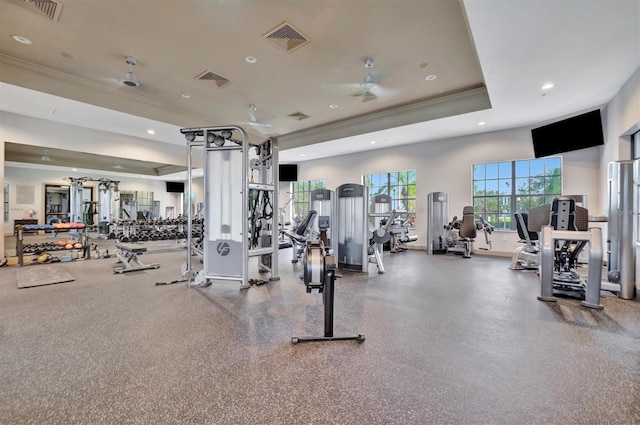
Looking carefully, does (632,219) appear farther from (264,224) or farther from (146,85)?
(146,85)

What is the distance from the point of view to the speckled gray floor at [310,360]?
1.49m

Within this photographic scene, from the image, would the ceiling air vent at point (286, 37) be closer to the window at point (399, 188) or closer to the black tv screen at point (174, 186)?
the window at point (399, 188)

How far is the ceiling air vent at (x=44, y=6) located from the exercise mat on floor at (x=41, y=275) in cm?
368

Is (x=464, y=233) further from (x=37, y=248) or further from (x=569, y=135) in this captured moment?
(x=37, y=248)

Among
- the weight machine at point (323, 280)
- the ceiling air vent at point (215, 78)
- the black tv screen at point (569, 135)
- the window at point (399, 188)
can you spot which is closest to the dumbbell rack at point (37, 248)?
the ceiling air vent at point (215, 78)

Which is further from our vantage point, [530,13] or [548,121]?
[548,121]

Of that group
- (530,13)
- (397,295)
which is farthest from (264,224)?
(530,13)

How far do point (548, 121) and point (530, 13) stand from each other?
4686mm

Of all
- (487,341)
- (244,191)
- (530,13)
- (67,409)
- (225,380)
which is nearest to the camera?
(67,409)

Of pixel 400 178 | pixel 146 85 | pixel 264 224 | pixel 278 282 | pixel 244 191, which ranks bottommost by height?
pixel 278 282

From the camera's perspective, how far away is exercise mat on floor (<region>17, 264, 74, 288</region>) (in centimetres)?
408

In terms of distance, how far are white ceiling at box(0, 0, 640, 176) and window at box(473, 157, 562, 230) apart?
113 centimetres

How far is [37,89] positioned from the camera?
189 inches

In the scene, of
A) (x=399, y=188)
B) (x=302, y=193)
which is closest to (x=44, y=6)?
(x=399, y=188)
